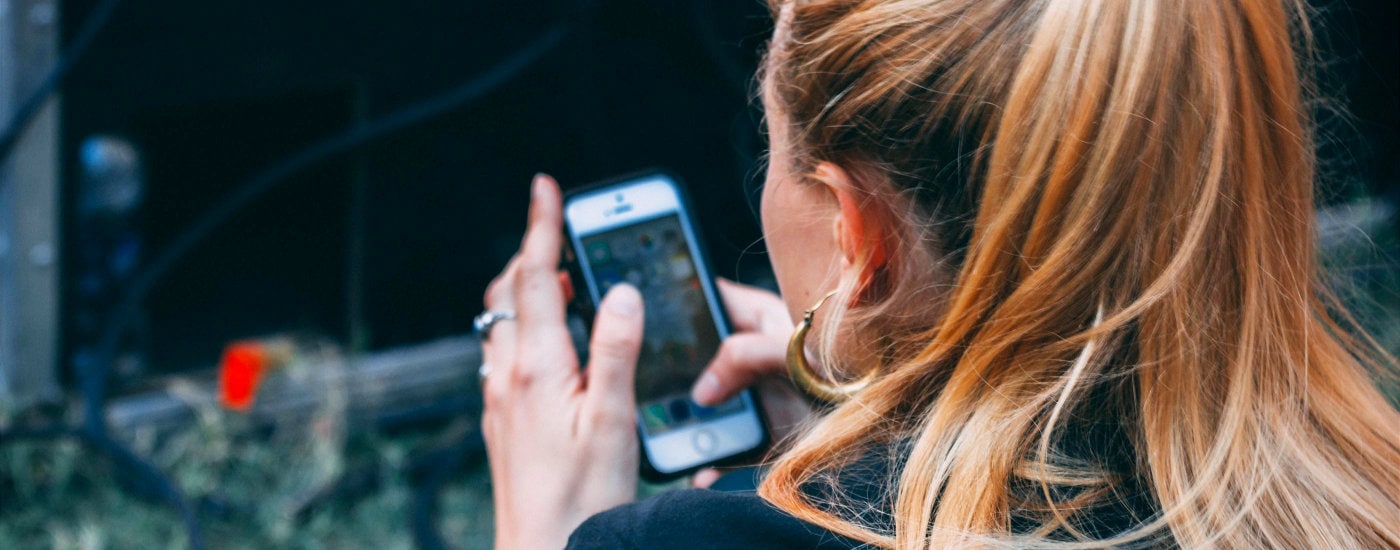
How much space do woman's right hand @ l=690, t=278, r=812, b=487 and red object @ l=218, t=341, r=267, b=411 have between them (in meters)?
0.99

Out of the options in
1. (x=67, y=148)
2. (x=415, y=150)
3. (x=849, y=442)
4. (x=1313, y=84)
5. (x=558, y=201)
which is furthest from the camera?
(x=415, y=150)

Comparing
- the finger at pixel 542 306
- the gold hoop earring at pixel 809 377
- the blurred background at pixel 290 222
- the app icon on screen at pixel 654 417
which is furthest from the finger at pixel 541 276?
the blurred background at pixel 290 222

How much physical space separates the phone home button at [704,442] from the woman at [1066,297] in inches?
13.0

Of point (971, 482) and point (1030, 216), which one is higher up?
point (1030, 216)

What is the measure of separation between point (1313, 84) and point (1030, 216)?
1.20 ft

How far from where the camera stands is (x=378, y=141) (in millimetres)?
1965

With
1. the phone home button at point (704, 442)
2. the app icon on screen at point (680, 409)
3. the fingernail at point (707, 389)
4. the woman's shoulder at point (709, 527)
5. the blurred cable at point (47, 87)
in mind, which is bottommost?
the phone home button at point (704, 442)

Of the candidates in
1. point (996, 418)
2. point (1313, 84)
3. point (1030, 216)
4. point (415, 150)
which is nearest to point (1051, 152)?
point (1030, 216)

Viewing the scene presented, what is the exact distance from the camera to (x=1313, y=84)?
0.91m

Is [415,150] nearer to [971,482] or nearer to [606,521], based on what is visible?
[606,521]

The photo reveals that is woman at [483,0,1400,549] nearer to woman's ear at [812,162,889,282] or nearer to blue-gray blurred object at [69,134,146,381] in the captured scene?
woman's ear at [812,162,889,282]

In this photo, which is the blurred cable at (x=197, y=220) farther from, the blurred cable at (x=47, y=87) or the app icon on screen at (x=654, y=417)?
the app icon on screen at (x=654, y=417)

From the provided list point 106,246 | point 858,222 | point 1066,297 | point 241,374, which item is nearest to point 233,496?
point 241,374

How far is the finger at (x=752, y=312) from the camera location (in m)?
1.24
